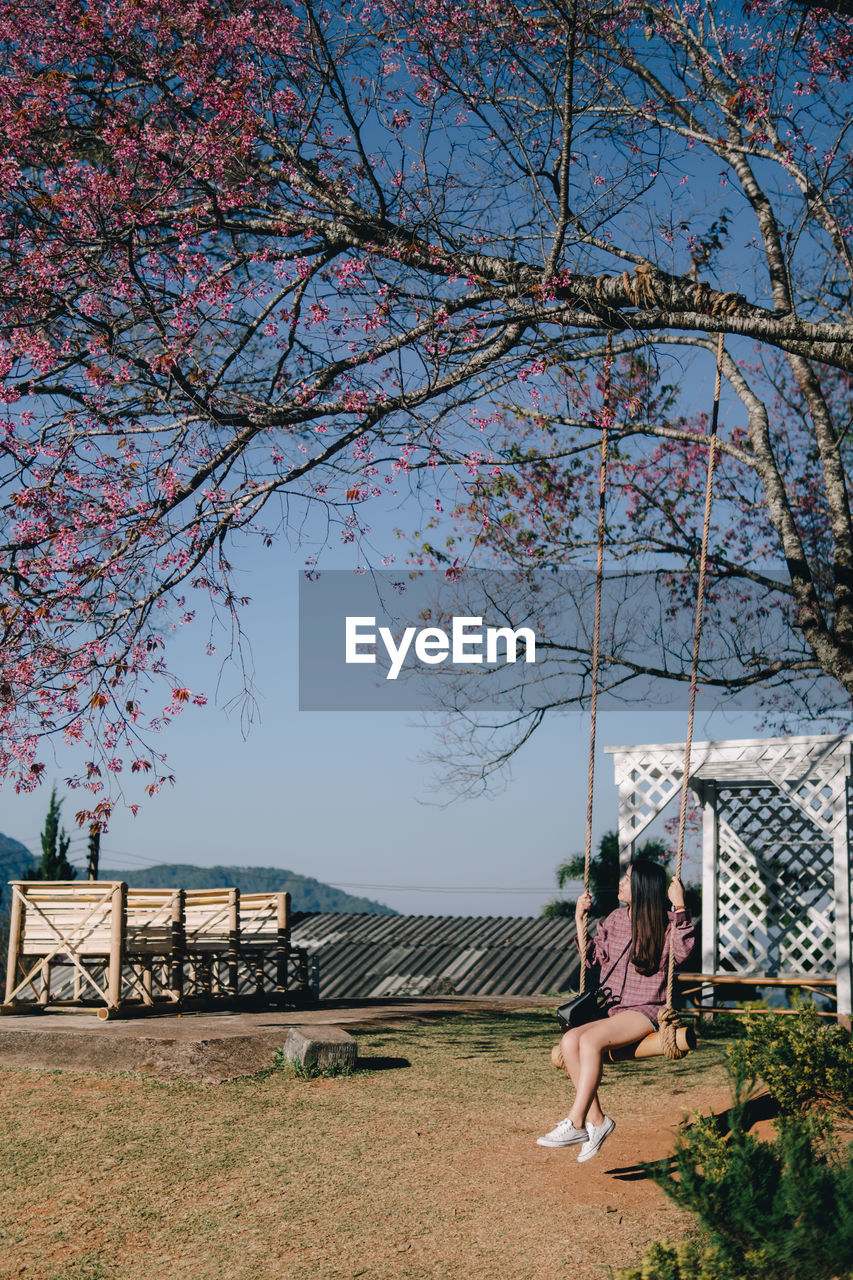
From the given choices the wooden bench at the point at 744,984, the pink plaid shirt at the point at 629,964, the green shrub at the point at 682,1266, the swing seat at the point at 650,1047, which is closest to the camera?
the green shrub at the point at 682,1266

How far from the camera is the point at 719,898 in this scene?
14.1m

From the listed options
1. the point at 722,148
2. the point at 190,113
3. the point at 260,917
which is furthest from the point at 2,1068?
the point at 722,148

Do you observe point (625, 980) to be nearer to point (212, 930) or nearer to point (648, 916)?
point (648, 916)

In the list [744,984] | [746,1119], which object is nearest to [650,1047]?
[746,1119]

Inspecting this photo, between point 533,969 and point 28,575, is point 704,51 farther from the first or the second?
point 533,969

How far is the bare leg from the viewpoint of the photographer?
5398 millimetres

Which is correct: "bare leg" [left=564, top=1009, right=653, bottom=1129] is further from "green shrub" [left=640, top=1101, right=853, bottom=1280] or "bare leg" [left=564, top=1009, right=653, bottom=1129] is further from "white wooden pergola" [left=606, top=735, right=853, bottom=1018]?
"white wooden pergola" [left=606, top=735, right=853, bottom=1018]

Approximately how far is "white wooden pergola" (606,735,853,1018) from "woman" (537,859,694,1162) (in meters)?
6.86

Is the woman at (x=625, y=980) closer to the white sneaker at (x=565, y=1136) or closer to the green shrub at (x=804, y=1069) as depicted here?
the white sneaker at (x=565, y=1136)

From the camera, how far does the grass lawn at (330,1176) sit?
4.98 meters

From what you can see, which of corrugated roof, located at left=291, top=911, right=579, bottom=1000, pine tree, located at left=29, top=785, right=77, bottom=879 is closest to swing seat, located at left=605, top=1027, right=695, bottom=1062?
corrugated roof, located at left=291, top=911, right=579, bottom=1000

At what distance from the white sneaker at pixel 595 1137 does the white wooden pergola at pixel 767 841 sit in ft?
23.7

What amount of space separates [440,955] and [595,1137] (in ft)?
51.3

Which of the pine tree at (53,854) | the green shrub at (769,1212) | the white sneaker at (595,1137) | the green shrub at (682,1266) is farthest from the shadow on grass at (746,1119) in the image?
the pine tree at (53,854)
